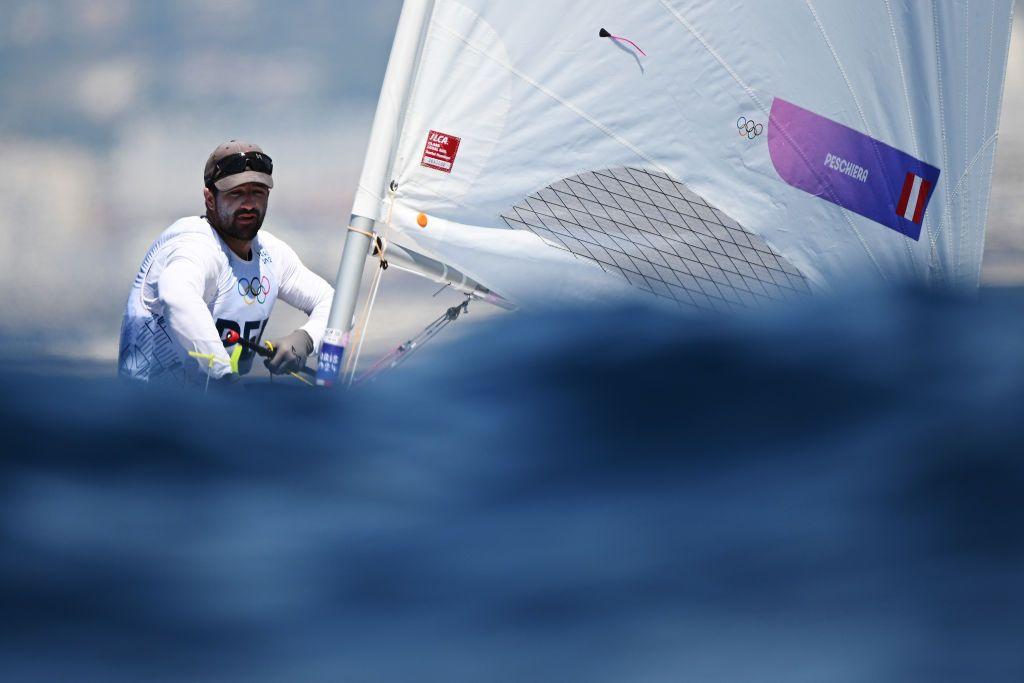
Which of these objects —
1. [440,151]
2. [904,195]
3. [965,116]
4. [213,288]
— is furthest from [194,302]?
Result: [965,116]

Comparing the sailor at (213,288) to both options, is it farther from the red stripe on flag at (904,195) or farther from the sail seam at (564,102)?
the red stripe on flag at (904,195)

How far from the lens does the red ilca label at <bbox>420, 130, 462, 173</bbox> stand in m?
3.23

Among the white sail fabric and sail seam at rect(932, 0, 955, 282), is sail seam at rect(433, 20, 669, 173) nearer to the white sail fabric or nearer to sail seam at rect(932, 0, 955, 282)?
the white sail fabric

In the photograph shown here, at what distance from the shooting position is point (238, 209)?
322cm

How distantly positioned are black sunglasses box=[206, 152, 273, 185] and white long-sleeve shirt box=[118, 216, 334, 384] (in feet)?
0.40

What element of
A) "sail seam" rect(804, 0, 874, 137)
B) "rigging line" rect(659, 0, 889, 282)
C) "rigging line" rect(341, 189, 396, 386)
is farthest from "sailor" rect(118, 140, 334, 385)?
"sail seam" rect(804, 0, 874, 137)

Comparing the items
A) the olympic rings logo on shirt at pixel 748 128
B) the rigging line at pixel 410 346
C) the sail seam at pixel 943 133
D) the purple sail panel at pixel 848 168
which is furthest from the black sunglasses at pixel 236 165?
the sail seam at pixel 943 133

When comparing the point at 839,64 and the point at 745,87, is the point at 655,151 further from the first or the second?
the point at 839,64

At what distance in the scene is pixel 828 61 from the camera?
145 inches

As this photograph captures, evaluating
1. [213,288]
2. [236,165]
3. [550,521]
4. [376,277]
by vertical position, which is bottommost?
[550,521]

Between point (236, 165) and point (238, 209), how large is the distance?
114 millimetres

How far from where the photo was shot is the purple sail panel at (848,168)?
3.61 metres

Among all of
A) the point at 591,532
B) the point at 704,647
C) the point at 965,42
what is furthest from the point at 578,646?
the point at 965,42

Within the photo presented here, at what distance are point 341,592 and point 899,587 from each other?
773mm
